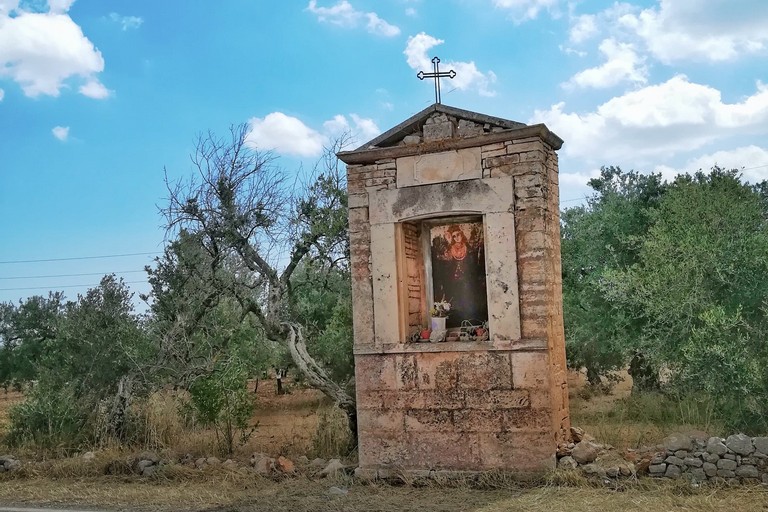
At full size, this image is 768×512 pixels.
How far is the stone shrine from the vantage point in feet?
27.7

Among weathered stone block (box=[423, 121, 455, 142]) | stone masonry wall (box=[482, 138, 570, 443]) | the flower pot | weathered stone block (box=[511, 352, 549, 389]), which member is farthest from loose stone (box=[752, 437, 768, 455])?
weathered stone block (box=[423, 121, 455, 142])

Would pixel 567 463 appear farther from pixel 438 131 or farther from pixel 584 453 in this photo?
pixel 438 131

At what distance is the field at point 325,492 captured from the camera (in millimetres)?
7148

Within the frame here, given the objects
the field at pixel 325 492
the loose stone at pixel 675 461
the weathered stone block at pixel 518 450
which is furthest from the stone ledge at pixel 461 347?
the loose stone at pixel 675 461

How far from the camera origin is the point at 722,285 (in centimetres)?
1181

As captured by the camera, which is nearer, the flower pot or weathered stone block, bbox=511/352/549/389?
A: weathered stone block, bbox=511/352/549/389

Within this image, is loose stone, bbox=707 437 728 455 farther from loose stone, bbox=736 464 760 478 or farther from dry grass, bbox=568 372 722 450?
dry grass, bbox=568 372 722 450

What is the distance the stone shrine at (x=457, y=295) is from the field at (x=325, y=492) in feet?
1.66

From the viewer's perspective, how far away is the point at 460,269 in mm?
9570

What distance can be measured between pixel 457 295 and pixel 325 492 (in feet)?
10.0

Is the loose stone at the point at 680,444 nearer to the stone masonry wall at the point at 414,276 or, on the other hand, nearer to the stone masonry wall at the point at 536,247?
the stone masonry wall at the point at 536,247

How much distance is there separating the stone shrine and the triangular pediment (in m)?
0.02

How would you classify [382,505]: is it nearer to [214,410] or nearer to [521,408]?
[521,408]

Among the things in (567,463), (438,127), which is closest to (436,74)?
(438,127)
